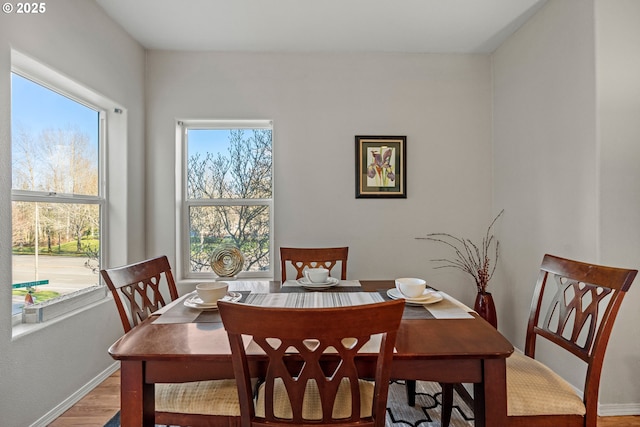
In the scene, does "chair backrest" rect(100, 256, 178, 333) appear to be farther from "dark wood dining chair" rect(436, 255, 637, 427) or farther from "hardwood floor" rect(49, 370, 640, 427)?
"dark wood dining chair" rect(436, 255, 637, 427)

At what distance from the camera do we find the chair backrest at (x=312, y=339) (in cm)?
87

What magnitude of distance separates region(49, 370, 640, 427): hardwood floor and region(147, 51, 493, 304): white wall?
1.13 m

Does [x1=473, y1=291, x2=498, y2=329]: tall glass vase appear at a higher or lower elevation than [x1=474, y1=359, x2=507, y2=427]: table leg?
lower

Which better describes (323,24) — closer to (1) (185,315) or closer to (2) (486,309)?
(1) (185,315)

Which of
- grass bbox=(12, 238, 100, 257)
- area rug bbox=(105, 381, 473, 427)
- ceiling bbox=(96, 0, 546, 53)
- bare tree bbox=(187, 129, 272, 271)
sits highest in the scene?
ceiling bbox=(96, 0, 546, 53)

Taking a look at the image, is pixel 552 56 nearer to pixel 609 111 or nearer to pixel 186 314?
pixel 609 111

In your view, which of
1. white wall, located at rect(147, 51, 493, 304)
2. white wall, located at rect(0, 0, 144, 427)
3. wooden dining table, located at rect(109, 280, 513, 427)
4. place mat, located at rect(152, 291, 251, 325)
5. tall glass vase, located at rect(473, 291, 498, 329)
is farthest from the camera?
white wall, located at rect(147, 51, 493, 304)

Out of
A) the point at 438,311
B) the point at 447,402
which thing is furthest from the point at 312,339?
the point at 447,402

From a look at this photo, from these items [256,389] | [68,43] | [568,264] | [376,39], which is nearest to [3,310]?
[256,389]

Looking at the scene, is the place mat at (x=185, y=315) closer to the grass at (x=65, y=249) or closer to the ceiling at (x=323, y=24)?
the grass at (x=65, y=249)

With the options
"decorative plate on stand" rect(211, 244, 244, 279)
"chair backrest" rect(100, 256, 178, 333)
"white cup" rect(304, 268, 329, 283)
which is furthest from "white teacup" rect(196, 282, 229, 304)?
"decorative plate on stand" rect(211, 244, 244, 279)

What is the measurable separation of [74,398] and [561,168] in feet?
11.1

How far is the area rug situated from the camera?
6.26ft

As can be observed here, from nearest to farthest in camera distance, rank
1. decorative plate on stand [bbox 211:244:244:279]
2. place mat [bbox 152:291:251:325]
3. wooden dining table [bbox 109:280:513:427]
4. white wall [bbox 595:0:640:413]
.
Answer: wooden dining table [bbox 109:280:513:427] < place mat [bbox 152:291:251:325] < white wall [bbox 595:0:640:413] < decorative plate on stand [bbox 211:244:244:279]
